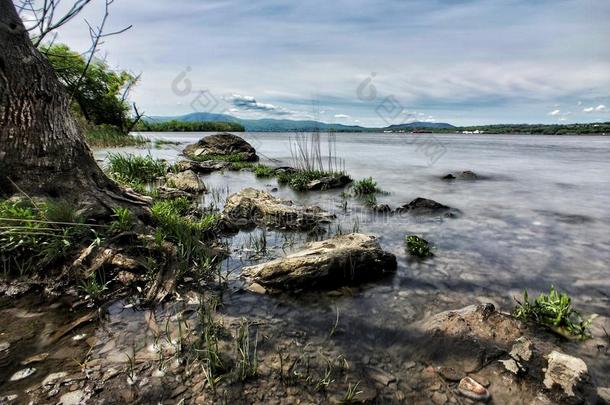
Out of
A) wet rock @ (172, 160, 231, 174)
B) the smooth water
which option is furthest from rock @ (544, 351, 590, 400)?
wet rock @ (172, 160, 231, 174)

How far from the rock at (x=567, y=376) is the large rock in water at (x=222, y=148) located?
31.7 m

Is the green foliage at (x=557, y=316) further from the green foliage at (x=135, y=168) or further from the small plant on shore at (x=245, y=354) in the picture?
the green foliage at (x=135, y=168)

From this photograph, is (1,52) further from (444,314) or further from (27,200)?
(444,314)

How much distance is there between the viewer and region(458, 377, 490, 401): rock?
3.67 metres

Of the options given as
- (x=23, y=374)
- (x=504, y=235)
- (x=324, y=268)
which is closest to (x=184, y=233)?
(x=324, y=268)

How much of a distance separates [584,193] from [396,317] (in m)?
18.0

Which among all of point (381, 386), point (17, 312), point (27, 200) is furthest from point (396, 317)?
point (27, 200)

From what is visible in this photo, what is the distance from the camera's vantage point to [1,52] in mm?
6094

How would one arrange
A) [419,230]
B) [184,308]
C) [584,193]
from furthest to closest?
[584,193] < [419,230] < [184,308]

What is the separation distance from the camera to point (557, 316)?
5.00 meters

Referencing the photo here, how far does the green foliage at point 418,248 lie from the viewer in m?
8.02

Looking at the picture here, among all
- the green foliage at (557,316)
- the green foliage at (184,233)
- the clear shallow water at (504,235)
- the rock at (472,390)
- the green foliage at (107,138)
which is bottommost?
the clear shallow water at (504,235)

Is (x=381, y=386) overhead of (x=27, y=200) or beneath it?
beneath

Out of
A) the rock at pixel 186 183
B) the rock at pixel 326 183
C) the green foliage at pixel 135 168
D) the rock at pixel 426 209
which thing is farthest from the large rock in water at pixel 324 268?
the green foliage at pixel 135 168
